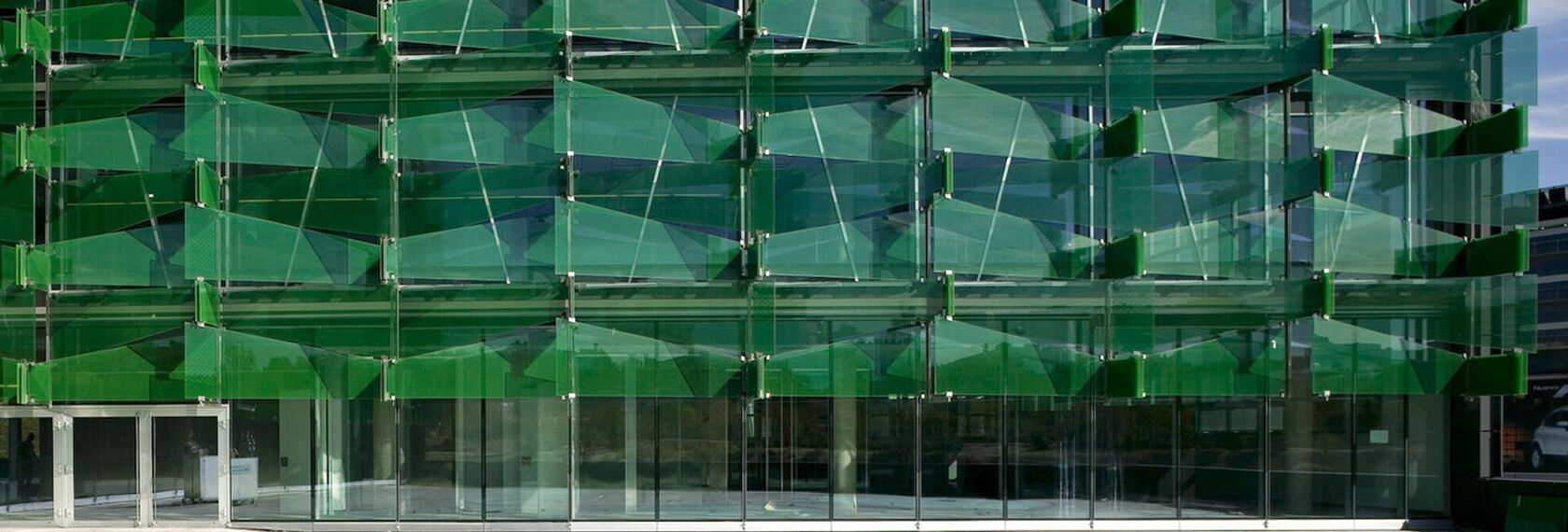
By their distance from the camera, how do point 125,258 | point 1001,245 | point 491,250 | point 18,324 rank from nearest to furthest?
point 1001,245 → point 491,250 → point 125,258 → point 18,324

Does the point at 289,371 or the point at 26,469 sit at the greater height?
the point at 289,371

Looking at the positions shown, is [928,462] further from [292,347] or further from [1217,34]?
[292,347]

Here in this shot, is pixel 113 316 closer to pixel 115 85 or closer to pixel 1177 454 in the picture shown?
pixel 115 85

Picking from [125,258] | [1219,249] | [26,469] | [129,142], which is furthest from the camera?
[26,469]

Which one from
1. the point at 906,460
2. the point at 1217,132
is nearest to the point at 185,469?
the point at 906,460

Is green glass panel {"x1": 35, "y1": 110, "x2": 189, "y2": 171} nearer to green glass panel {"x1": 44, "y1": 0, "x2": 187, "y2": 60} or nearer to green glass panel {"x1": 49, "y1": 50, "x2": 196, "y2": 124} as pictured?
green glass panel {"x1": 49, "y1": 50, "x2": 196, "y2": 124}

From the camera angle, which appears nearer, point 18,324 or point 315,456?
point 315,456

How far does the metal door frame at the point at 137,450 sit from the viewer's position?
2314 centimetres

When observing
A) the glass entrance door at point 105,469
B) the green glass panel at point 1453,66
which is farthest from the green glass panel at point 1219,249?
the glass entrance door at point 105,469

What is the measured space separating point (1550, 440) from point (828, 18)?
13174 mm

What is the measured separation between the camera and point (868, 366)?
72.1 feet

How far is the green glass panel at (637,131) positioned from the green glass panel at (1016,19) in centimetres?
374

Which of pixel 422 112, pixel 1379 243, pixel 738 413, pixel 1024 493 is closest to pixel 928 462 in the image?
pixel 1024 493

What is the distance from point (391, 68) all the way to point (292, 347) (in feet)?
15.2
